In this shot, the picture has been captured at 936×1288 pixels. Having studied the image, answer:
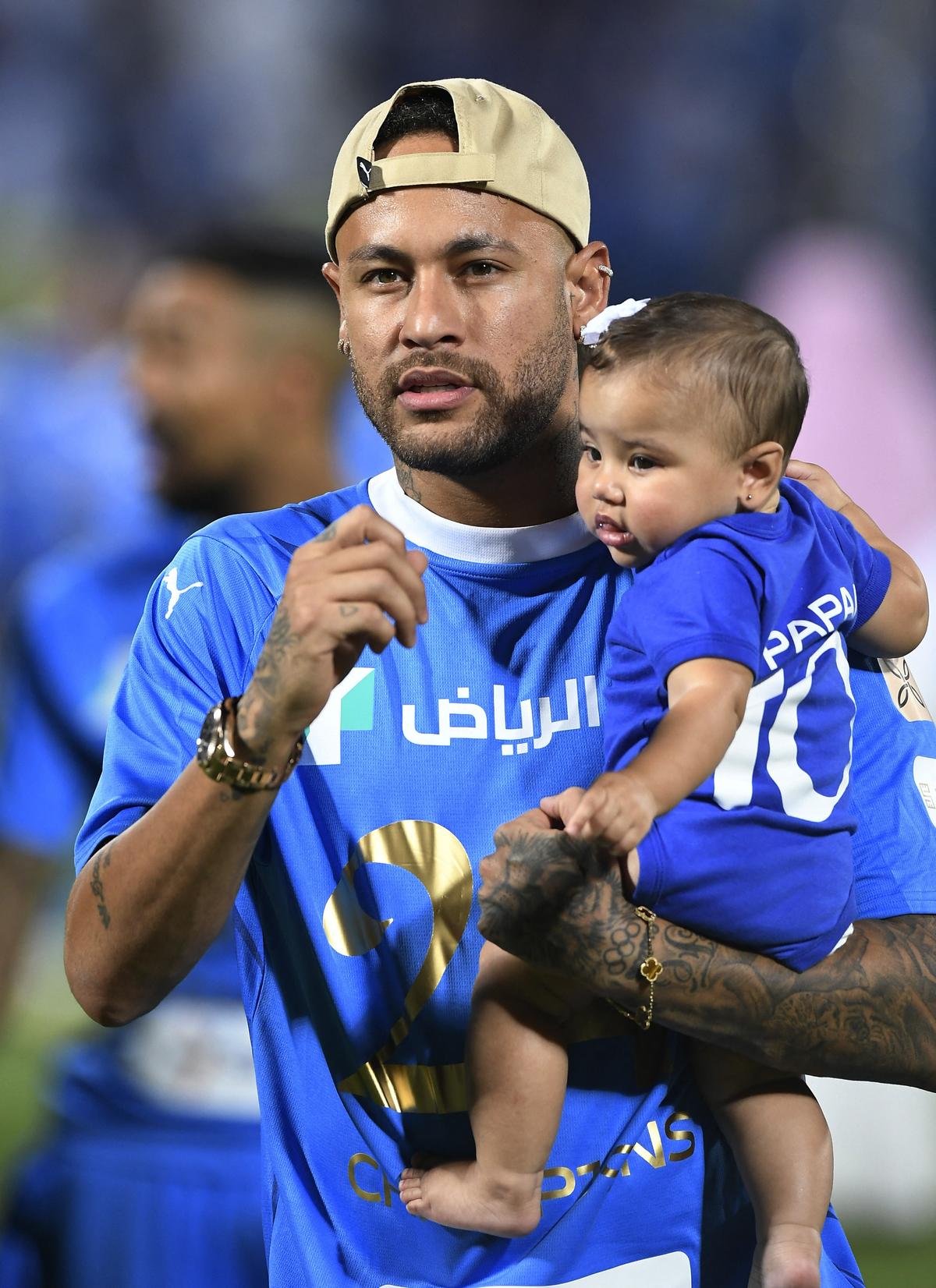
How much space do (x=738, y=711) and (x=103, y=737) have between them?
10.5ft

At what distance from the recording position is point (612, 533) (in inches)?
64.2

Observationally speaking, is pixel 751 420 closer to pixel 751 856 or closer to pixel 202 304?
pixel 751 856

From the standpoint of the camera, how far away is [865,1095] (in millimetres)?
4805

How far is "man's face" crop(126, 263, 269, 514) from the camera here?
15.6 ft

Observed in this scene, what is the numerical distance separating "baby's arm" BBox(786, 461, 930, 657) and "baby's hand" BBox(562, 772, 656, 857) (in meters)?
0.51

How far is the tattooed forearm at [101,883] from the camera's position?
1586 mm

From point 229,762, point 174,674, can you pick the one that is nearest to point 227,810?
point 229,762

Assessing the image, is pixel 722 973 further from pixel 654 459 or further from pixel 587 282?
pixel 587 282

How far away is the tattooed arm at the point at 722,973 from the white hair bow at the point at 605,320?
531mm

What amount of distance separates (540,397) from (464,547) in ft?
0.69

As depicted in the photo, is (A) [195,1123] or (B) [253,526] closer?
(B) [253,526]

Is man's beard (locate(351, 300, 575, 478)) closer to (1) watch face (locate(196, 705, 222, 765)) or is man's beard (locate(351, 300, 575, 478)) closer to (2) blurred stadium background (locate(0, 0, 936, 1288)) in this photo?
(1) watch face (locate(196, 705, 222, 765))

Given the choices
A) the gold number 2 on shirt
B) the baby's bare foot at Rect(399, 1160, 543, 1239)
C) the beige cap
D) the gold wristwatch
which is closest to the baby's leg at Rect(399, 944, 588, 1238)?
the baby's bare foot at Rect(399, 1160, 543, 1239)

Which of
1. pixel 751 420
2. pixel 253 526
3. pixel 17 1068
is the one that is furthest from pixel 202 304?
pixel 751 420
